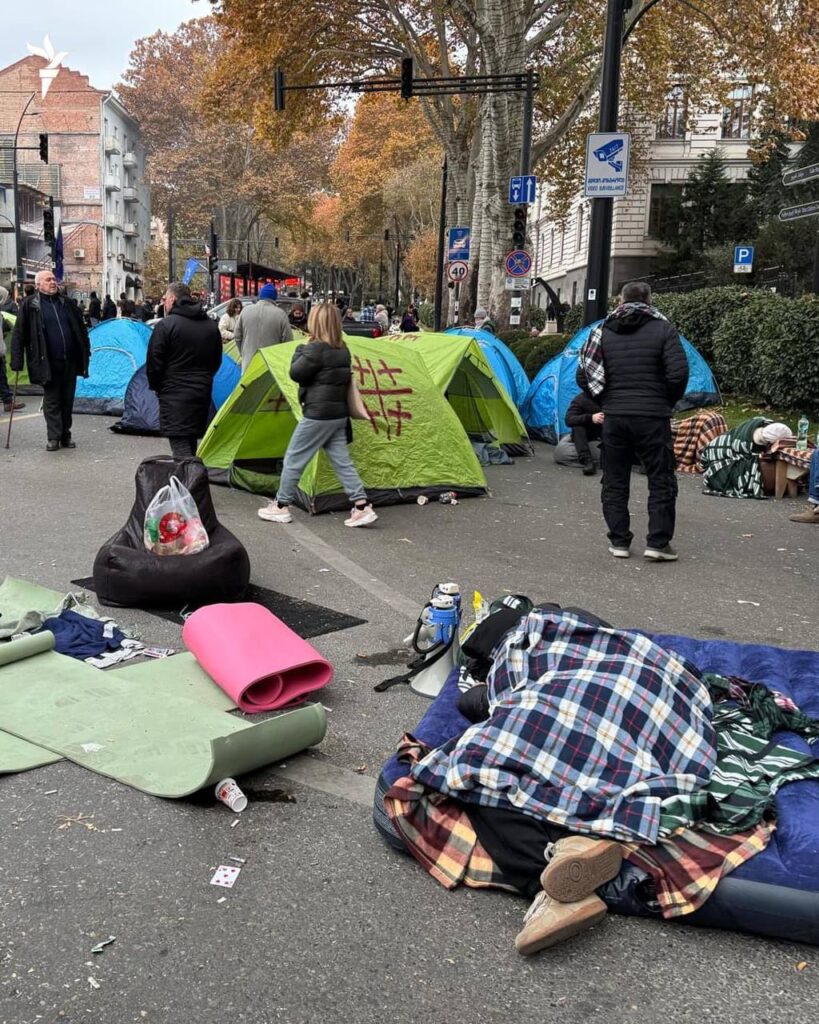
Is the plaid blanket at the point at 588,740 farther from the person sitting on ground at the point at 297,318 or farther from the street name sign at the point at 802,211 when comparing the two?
the person sitting on ground at the point at 297,318

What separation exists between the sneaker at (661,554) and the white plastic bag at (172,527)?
3.22 m

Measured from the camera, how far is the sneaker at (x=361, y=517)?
8.07m

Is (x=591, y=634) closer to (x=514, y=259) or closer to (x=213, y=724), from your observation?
(x=213, y=724)

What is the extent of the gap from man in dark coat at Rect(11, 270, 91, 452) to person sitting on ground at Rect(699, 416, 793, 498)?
23.0ft

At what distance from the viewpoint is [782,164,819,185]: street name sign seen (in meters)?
8.92

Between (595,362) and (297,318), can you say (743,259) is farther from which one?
(595,362)

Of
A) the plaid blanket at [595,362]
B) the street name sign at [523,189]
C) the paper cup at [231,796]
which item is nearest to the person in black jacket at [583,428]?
the plaid blanket at [595,362]

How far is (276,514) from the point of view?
26.8 ft

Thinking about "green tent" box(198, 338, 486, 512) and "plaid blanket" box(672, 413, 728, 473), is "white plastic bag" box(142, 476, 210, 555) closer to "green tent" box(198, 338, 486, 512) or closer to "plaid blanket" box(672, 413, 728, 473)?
"green tent" box(198, 338, 486, 512)

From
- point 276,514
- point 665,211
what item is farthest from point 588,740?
point 665,211

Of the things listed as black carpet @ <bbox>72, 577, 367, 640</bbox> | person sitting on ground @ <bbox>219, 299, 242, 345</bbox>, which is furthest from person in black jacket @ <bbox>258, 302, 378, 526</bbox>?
person sitting on ground @ <bbox>219, 299, 242, 345</bbox>

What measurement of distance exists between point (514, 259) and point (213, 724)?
16043 millimetres

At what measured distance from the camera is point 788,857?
2.84 metres

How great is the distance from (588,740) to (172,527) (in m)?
3.39
